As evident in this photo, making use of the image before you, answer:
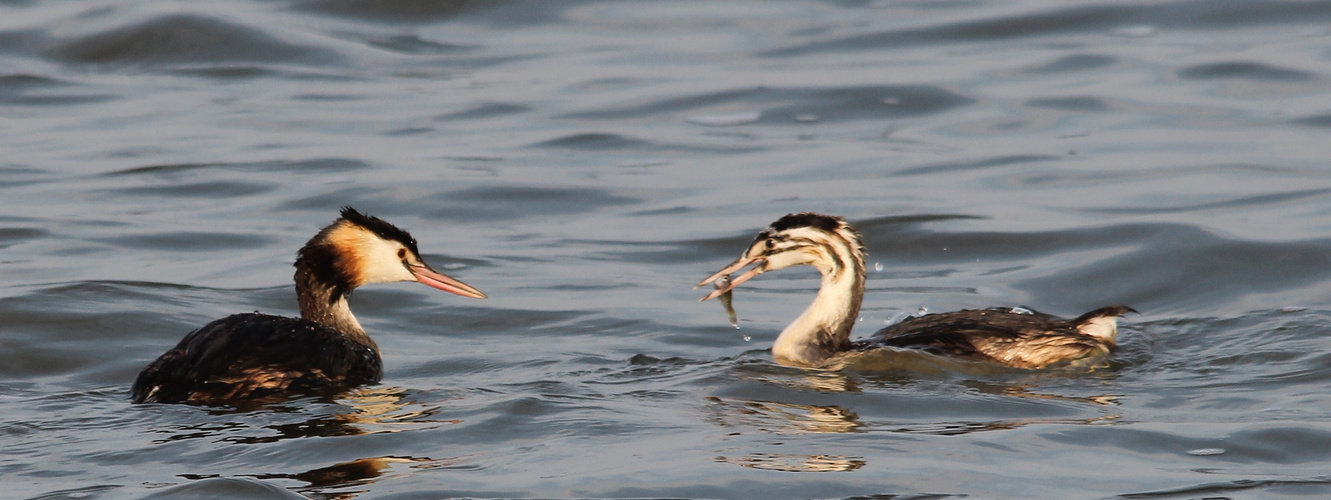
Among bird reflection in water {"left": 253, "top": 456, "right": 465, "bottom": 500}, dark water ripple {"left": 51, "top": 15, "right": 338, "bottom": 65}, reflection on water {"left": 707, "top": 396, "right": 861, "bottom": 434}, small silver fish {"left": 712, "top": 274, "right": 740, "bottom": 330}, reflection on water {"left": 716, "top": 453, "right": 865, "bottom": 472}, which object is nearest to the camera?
bird reflection in water {"left": 253, "top": 456, "right": 465, "bottom": 500}

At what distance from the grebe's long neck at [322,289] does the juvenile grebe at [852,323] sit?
173 cm

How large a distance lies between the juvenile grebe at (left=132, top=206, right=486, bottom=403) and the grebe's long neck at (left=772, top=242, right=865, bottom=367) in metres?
1.59

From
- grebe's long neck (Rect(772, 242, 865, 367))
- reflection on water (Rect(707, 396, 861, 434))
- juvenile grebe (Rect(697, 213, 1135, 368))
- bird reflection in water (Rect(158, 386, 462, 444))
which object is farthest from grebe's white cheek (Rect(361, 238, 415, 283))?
grebe's long neck (Rect(772, 242, 865, 367))

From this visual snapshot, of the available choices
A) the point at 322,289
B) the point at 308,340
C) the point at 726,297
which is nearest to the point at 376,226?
the point at 322,289

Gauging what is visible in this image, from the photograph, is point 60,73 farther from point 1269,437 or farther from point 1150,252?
point 1269,437

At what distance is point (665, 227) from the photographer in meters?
12.6

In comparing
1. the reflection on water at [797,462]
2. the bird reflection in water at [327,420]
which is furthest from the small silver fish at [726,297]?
the reflection on water at [797,462]

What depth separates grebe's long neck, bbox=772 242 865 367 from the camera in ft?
29.5

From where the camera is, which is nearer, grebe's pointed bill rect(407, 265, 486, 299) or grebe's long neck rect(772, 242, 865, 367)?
grebe's pointed bill rect(407, 265, 486, 299)

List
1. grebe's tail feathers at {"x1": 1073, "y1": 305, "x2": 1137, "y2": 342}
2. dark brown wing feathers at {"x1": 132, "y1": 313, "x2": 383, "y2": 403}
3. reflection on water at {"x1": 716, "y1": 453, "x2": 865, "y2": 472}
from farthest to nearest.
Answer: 1. grebe's tail feathers at {"x1": 1073, "y1": 305, "x2": 1137, "y2": 342}
2. dark brown wing feathers at {"x1": 132, "y1": 313, "x2": 383, "y2": 403}
3. reflection on water at {"x1": 716, "y1": 453, "x2": 865, "y2": 472}

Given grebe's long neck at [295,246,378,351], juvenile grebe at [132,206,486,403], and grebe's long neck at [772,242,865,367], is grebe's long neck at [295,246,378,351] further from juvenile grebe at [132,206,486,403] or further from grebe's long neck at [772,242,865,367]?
grebe's long neck at [772,242,865,367]

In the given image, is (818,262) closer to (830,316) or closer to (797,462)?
(830,316)

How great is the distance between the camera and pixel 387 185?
543 inches

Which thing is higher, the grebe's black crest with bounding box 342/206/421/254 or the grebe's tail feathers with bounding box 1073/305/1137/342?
the grebe's black crest with bounding box 342/206/421/254
